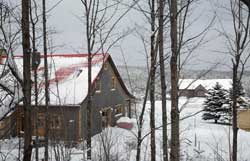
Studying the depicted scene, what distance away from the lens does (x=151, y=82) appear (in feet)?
29.9

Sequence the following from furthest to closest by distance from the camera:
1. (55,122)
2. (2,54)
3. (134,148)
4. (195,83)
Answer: (195,83) → (134,148) → (55,122) → (2,54)

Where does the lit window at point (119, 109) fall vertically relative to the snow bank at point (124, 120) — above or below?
above

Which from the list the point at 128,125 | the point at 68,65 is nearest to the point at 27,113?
the point at 68,65

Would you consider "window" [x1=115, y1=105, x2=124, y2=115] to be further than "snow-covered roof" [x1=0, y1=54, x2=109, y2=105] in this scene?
Yes

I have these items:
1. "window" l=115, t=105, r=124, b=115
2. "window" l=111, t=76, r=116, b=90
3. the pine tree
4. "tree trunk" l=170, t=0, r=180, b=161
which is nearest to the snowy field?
"tree trunk" l=170, t=0, r=180, b=161

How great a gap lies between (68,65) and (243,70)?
14.1 metres

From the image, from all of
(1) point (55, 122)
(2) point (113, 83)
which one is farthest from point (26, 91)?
(2) point (113, 83)

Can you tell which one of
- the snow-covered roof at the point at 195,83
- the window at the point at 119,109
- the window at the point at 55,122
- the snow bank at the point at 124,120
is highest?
the snow-covered roof at the point at 195,83

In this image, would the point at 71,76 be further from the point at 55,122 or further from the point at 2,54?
the point at 2,54

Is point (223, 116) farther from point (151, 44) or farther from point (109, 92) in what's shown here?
point (151, 44)

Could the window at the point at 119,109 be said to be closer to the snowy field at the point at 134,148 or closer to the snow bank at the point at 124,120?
the snow bank at the point at 124,120

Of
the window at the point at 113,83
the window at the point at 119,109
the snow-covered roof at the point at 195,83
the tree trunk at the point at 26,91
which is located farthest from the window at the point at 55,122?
the window at the point at 119,109

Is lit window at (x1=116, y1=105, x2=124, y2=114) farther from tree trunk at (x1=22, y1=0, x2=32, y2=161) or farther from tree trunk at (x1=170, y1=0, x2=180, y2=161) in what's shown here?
tree trunk at (x1=22, y1=0, x2=32, y2=161)

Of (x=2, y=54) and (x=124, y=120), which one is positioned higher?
(x=2, y=54)
